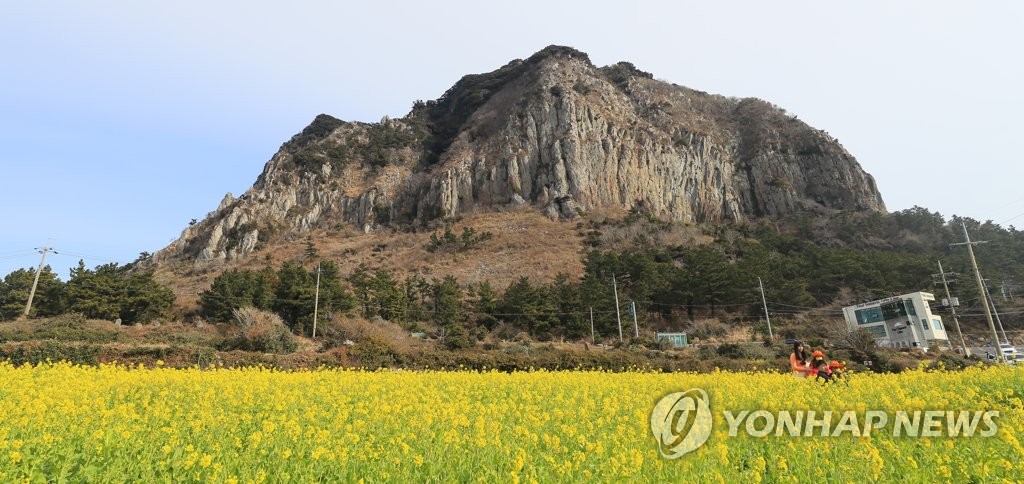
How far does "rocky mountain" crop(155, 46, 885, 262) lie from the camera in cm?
8838

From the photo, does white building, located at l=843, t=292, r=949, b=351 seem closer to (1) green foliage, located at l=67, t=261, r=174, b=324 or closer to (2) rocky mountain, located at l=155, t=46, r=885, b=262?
(2) rocky mountain, located at l=155, t=46, r=885, b=262

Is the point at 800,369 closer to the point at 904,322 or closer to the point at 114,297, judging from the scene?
the point at 904,322

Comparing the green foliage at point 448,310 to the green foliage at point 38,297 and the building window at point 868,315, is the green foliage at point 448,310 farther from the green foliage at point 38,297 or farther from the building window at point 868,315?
the building window at point 868,315

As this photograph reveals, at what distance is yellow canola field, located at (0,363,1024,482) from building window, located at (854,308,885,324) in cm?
4227

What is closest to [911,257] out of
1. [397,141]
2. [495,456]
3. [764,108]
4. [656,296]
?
[656,296]

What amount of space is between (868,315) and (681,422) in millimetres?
48498

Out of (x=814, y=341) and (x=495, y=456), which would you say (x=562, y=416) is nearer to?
(x=495, y=456)

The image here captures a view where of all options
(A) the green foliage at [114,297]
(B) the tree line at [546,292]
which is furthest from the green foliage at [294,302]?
(A) the green foliage at [114,297]

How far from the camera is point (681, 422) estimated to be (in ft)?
19.9

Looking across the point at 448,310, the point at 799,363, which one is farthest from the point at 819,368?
the point at 448,310

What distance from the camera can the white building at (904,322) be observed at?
39875mm

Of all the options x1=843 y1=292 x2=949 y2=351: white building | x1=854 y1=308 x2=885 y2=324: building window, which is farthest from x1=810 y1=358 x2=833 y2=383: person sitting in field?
x1=854 y1=308 x2=885 y2=324: building window

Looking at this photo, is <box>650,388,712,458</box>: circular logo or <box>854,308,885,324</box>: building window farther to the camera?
<box>854,308,885,324</box>: building window

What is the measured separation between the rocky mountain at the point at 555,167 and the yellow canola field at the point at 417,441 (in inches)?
2923
